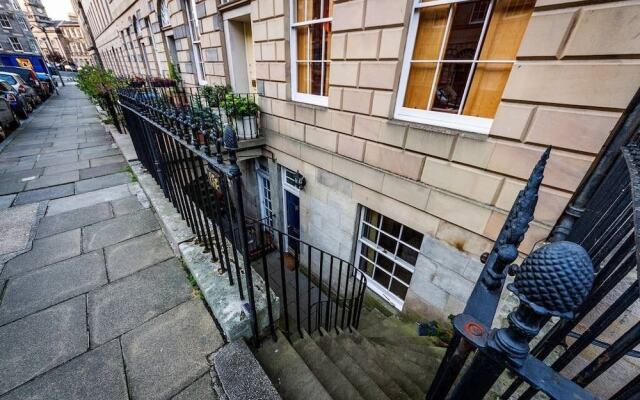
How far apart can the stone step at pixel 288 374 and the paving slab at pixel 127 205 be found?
2.99m

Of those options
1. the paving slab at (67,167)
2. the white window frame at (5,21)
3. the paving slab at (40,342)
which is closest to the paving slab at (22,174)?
the paving slab at (67,167)

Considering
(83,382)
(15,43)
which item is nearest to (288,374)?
(83,382)

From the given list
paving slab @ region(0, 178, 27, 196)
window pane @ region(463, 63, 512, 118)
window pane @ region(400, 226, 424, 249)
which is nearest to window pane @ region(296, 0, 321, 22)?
window pane @ region(463, 63, 512, 118)

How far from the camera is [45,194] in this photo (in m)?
4.19

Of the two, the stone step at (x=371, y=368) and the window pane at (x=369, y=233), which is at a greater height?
the window pane at (x=369, y=233)

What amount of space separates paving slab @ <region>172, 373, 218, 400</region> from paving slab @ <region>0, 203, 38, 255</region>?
9.48 ft

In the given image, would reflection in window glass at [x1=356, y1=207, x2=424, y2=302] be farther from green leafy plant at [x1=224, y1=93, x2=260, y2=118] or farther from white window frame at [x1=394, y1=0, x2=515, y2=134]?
green leafy plant at [x1=224, y1=93, x2=260, y2=118]

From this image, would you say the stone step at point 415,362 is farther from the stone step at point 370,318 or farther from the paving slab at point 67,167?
the paving slab at point 67,167

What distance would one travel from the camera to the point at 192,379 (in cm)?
172

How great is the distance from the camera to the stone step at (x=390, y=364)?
3.01m

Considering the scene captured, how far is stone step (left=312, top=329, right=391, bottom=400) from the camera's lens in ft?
9.16

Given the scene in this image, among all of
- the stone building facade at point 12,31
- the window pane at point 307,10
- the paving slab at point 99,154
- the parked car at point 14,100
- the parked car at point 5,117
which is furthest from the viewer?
the stone building facade at point 12,31

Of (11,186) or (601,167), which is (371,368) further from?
(11,186)

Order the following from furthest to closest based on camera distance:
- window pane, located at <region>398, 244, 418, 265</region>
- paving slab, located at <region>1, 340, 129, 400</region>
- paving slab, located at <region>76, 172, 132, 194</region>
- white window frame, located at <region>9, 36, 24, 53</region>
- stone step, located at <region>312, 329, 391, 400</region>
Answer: white window frame, located at <region>9, 36, 24, 53</region>
paving slab, located at <region>76, 172, 132, 194</region>
window pane, located at <region>398, 244, 418, 265</region>
stone step, located at <region>312, 329, 391, 400</region>
paving slab, located at <region>1, 340, 129, 400</region>
